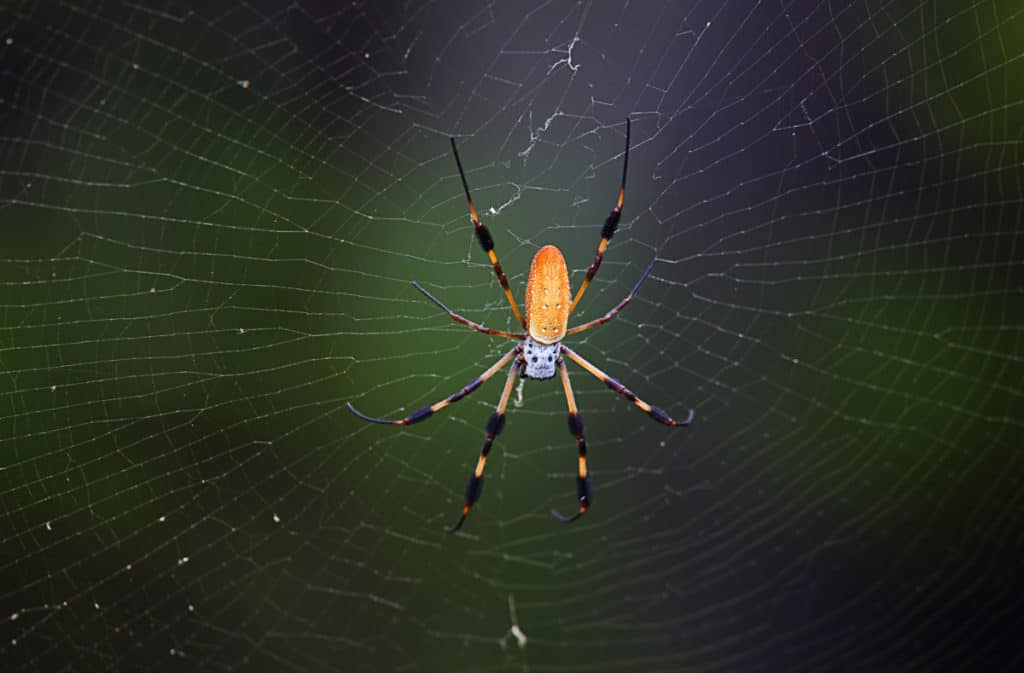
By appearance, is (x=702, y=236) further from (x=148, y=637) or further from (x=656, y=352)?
(x=148, y=637)

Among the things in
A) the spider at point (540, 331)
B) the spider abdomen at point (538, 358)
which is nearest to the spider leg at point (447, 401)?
the spider at point (540, 331)

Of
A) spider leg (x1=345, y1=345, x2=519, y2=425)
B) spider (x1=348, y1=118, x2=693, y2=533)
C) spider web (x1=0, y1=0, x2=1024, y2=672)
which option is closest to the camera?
spider (x1=348, y1=118, x2=693, y2=533)

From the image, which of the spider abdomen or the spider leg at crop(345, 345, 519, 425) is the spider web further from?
the spider abdomen

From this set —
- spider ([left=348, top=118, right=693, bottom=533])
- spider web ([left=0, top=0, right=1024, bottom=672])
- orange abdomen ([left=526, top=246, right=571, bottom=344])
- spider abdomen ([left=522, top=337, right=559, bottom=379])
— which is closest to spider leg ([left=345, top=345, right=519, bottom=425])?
spider ([left=348, top=118, right=693, bottom=533])

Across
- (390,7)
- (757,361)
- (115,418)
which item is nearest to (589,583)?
(757,361)

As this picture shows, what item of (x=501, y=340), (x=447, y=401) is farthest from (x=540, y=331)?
(x=501, y=340)

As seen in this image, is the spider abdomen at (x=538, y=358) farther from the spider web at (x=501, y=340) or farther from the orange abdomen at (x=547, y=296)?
the spider web at (x=501, y=340)
